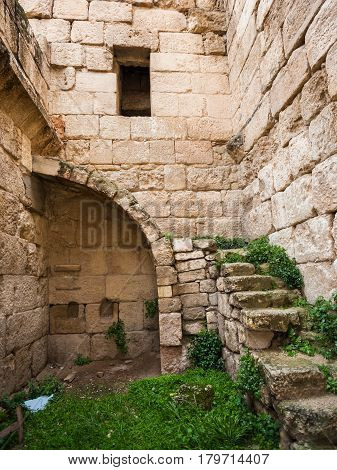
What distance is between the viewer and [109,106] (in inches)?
189

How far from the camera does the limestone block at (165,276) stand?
3.86 meters

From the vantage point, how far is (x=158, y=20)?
5.17 metres

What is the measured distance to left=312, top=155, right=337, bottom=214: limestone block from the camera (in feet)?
8.32

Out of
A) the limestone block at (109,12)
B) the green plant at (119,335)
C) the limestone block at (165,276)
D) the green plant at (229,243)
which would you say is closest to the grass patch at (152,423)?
the limestone block at (165,276)

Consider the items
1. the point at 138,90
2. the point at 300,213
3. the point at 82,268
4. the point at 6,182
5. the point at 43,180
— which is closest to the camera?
the point at 300,213

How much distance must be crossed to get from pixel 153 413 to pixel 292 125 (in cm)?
333

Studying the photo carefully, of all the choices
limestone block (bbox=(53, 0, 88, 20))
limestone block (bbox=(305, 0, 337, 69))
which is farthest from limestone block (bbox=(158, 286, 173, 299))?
limestone block (bbox=(53, 0, 88, 20))

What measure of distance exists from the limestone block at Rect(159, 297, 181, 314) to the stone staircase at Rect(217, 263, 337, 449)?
21.7 inches

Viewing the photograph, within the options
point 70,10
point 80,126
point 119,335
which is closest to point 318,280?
point 119,335

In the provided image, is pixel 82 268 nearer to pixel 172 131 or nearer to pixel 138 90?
pixel 172 131

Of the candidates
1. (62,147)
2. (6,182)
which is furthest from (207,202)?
(6,182)

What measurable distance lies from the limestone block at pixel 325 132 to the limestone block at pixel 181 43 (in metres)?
3.33

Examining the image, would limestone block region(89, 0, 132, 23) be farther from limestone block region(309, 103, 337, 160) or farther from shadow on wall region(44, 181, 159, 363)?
limestone block region(309, 103, 337, 160)

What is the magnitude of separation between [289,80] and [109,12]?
3.66m
